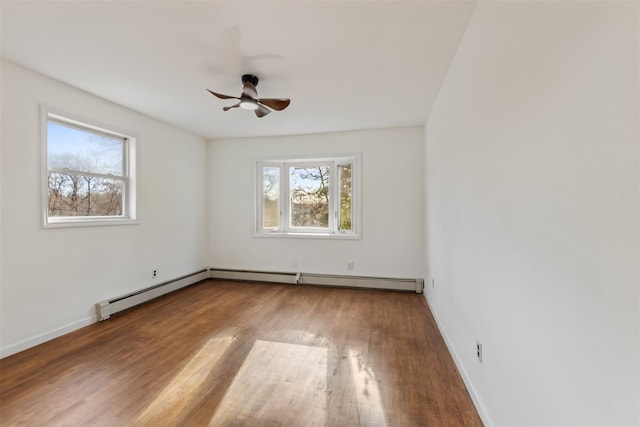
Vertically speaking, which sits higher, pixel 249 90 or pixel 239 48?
pixel 239 48

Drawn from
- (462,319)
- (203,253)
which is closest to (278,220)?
(203,253)

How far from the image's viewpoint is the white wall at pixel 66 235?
230cm

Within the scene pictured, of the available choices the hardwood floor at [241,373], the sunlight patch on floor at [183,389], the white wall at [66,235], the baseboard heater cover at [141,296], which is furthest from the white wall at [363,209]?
the sunlight patch on floor at [183,389]

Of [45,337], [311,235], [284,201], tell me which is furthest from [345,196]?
[45,337]

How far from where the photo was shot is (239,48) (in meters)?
2.08

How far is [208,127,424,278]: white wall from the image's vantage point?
13.5ft

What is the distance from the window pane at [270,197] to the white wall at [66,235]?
4.22ft

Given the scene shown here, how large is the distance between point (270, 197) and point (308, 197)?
2.21 feet

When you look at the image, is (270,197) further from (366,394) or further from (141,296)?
(366,394)

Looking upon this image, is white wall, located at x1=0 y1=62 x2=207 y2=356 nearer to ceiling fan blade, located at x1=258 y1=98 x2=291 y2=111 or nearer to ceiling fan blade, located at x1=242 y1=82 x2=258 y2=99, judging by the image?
ceiling fan blade, located at x1=242 y1=82 x2=258 y2=99

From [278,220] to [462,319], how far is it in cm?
334

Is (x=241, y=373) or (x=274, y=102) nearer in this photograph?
(x=241, y=373)

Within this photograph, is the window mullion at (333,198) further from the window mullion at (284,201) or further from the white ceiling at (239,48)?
the white ceiling at (239,48)

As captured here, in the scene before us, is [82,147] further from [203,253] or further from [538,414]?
[538,414]
